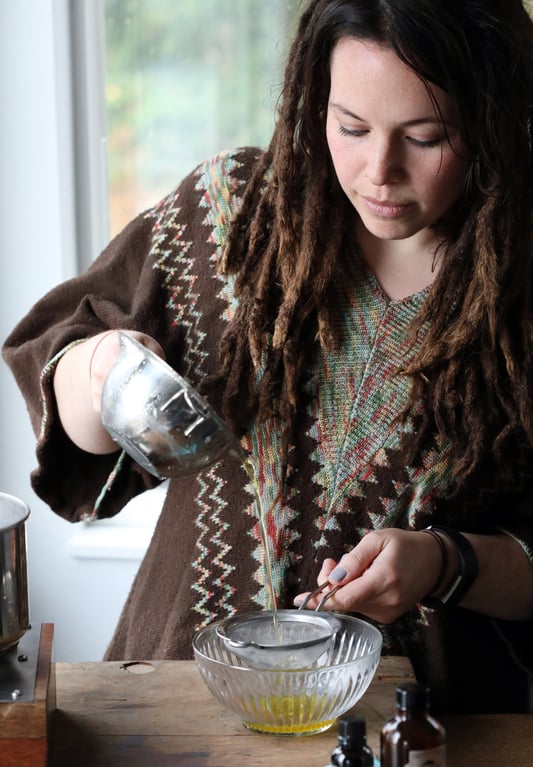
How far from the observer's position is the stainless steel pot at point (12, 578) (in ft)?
3.52

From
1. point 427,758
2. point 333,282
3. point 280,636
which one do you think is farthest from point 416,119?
point 427,758

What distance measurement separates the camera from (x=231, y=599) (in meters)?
1.51

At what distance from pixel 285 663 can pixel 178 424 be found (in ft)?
0.91

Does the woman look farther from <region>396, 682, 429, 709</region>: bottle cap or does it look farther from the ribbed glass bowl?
<region>396, 682, 429, 709</region>: bottle cap

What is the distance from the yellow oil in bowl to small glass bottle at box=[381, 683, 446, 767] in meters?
0.15

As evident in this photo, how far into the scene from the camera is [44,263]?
241 centimetres

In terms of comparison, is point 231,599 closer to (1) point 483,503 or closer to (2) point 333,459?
(2) point 333,459

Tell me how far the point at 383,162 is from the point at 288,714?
66 cm

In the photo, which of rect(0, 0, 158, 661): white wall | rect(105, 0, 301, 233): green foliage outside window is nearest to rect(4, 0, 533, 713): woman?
rect(0, 0, 158, 661): white wall

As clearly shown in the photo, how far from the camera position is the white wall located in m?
2.33

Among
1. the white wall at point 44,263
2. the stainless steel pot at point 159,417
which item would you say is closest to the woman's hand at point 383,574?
the stainless steel pot at point 159,417

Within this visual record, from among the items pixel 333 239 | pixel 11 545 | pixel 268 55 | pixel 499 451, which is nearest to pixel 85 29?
pixel 268 55

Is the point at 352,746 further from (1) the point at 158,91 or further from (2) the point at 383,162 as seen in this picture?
(1) the point at 158,91

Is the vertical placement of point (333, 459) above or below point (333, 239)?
below
